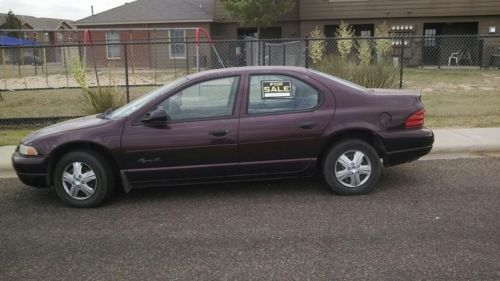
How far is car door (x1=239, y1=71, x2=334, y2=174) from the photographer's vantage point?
592cm

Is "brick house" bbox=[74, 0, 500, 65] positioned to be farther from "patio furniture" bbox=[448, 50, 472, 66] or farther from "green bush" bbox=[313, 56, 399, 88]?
"green bush" bbox=[313, 56, 399, 88]

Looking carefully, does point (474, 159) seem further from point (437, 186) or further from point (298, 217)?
point (298, 217)

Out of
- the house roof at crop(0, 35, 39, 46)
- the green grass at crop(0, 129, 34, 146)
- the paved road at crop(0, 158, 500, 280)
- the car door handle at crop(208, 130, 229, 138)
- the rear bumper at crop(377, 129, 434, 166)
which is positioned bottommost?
the paved road at crop(0, 158, 500, 280)

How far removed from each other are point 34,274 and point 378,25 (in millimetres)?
26040

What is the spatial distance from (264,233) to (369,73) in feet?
28.3

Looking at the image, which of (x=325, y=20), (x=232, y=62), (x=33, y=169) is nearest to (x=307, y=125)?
(x=33, y=169)

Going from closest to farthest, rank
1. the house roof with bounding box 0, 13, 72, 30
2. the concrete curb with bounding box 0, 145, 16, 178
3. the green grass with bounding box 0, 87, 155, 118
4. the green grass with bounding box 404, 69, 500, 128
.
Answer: the concrete curb with bounding box 0, 145, 16, 178
the green grass with bounding box 404, 69, 500, 128
the green grass with bounding box 0, 87, 155, 118
the house roof with bounding box 0, 13, 72, 30

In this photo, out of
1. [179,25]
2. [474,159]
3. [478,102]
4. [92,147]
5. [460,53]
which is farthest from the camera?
[179,25]

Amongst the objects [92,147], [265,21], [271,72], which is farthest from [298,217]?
[265,21]

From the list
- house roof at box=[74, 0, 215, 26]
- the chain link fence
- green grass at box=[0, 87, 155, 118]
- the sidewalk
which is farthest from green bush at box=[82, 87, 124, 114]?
house roof at box=[74, 0, 215, 26]

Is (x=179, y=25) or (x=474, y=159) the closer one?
(x=474, y=159)

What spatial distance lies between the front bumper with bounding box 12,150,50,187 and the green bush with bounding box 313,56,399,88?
844 cm

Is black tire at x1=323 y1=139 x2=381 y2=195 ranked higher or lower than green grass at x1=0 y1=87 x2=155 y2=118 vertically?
lower

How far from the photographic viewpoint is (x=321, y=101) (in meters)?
6.07
